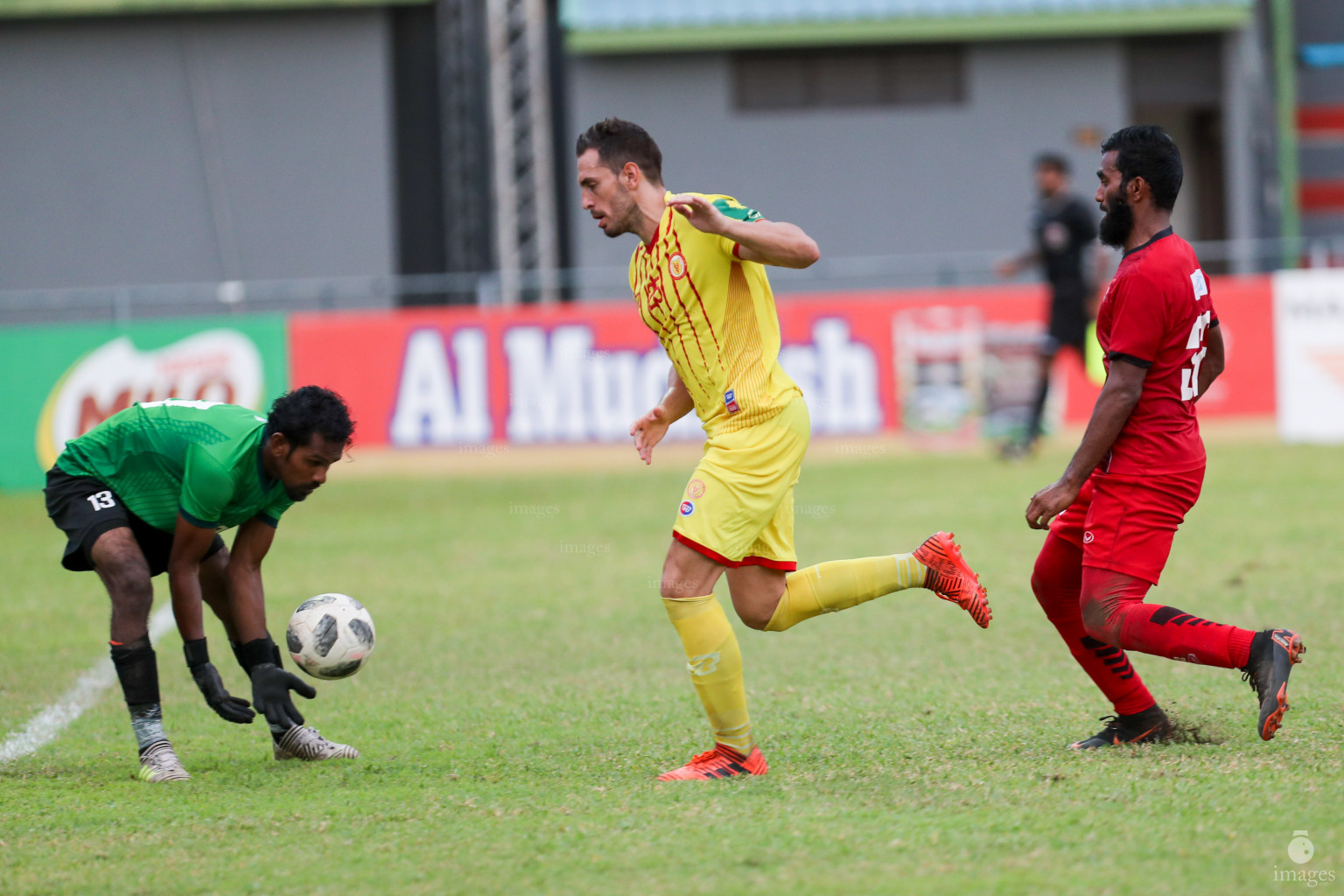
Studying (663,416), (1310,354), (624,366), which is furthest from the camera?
(624,366)

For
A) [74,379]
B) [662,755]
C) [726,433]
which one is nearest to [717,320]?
[726,433]

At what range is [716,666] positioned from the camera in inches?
182

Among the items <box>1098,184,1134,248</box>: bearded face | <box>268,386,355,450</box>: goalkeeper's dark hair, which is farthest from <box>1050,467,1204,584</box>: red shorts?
<box>268,386,355,450</box>: goalkeeper's dark hair

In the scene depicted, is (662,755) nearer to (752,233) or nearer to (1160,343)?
(752,233)

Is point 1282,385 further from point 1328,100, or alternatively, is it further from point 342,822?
point 342,822

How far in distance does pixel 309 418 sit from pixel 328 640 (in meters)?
0.89

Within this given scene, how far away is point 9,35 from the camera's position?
21484 millimetres

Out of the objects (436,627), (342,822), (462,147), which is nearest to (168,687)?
(436,627)

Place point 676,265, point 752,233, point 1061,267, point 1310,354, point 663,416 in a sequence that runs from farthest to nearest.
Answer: point 1310,354 → point 1061,267 → point 663,416 → point 676,265 → point 752,233

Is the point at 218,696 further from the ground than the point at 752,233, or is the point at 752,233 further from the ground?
the point at 752,233

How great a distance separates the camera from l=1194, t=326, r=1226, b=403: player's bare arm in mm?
4840

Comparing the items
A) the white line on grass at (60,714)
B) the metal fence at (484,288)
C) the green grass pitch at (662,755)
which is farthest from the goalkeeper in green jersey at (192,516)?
the metal fence at (484,288)

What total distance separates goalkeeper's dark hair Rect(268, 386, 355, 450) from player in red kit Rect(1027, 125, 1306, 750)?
227 cm

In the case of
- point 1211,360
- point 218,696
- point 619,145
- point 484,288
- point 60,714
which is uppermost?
point 484,288
